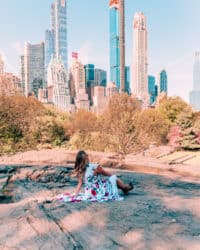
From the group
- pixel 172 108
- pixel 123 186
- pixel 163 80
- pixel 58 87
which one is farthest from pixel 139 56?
pixel 123 186

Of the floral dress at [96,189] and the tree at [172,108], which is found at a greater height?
the tree at [172,108]

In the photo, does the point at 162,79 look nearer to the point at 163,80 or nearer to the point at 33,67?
the point at 163,80

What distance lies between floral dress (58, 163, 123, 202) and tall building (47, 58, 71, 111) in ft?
289

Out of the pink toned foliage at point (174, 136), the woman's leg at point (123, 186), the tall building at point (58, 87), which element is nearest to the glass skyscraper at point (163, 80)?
the tall building at point (58, 87)

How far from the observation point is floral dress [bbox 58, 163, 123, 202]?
16.3ft

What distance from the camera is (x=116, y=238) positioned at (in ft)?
12.2

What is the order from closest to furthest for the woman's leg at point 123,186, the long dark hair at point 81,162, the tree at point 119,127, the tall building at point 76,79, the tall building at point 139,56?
the long dark hair at point 81,162
the woman's leg at point 123,186
the tree at point 119,127
the tall building at point 76,79
the tall building at point 139,56

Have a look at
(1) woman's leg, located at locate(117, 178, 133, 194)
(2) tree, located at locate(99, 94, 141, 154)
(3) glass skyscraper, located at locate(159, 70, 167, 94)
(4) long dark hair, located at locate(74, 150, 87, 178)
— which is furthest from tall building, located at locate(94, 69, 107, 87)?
(4) long dark hair, located at locate(74, 150, 87, 178)

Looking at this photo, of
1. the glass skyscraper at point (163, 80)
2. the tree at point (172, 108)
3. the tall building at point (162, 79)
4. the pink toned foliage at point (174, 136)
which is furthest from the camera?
the tall building at point (162, 79)

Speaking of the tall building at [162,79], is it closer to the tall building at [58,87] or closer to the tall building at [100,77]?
the tall building at [100,77]

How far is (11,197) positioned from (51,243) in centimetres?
281

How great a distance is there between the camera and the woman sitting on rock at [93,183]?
4.99 meters

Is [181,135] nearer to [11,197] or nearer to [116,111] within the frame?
[116,111]

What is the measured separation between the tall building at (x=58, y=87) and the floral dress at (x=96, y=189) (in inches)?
3464
